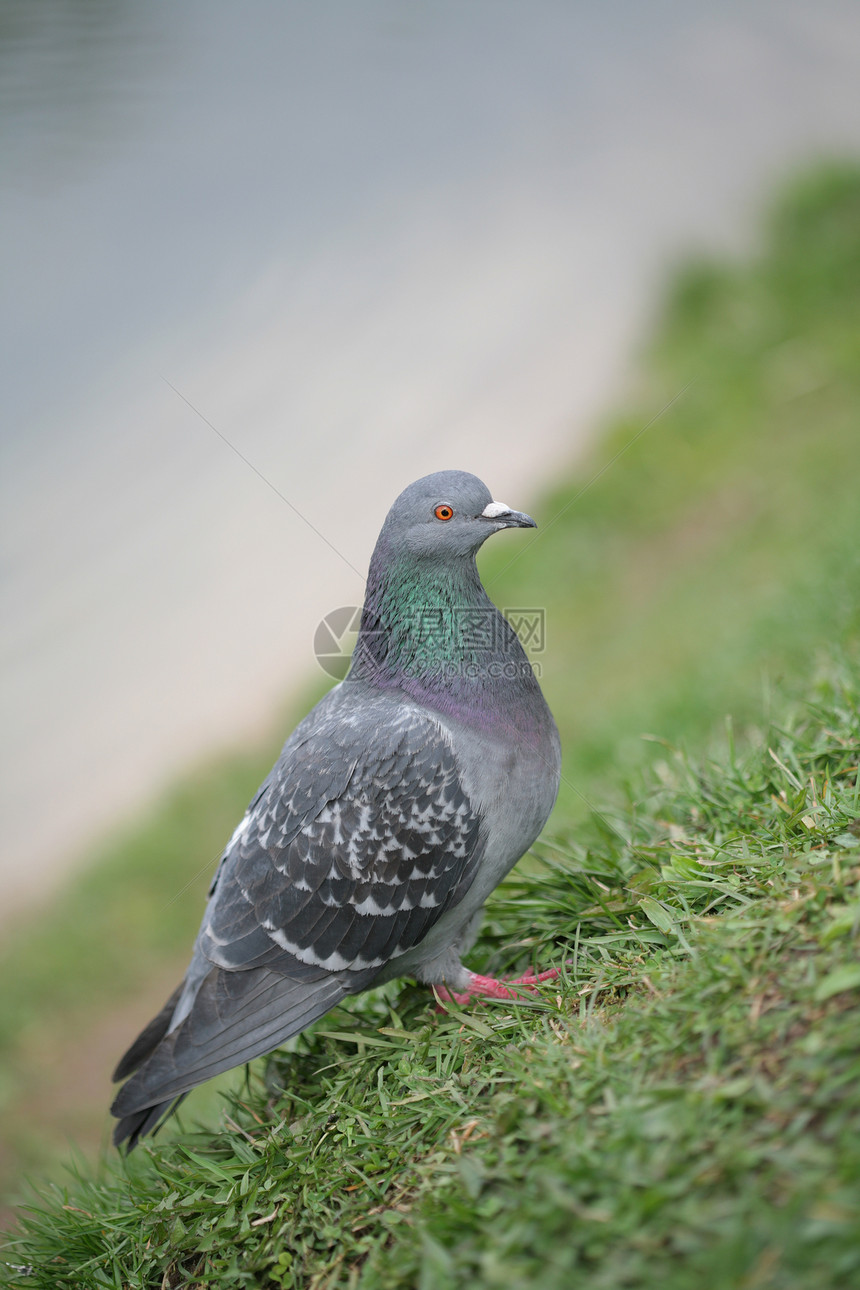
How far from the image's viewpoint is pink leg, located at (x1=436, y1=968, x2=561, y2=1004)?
10.8 ft

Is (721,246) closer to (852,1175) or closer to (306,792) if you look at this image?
(306,792)

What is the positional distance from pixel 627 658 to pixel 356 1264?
563 centimetres

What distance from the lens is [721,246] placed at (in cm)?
1331

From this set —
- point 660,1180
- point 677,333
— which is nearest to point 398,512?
point 660,1180

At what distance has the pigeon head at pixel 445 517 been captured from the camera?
11.7 feet

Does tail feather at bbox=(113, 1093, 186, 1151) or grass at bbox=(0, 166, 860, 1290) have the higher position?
tail feather at bbox=(113, 1093, 186, 1151)

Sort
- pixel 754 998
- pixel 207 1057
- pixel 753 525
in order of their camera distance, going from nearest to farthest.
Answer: pixel 754 998, pixel 207 1057, pixel 753 525

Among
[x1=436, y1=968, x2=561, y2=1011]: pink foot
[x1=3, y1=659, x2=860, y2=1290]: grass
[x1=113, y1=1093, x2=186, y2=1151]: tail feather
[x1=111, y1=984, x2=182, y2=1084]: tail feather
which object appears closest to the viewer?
[x1=3, y1=659, x2=860, y2=1290]: grass

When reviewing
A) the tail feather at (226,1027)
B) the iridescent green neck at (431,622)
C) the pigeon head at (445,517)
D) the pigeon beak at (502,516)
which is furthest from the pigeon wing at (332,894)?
the pigeon beak at (502,516)

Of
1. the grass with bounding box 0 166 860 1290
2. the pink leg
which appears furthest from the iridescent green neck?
the pink leg

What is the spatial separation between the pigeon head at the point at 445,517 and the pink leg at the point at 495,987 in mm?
1629

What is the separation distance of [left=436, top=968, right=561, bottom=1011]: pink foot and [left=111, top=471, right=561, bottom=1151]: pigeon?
0.01 m

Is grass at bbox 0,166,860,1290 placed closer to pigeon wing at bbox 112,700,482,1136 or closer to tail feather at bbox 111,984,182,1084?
pigeon wing at bbox 112,700,482,1136

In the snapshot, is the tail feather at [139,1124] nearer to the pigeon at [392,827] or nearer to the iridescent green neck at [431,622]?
the pigeon at [392,827]
